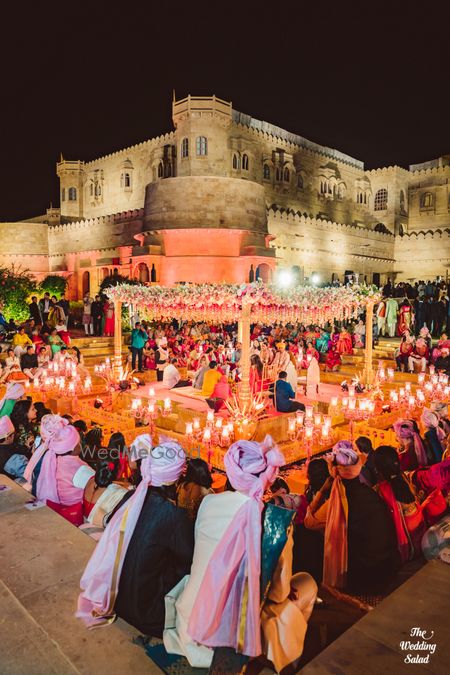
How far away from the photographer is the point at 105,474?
14.4 ft

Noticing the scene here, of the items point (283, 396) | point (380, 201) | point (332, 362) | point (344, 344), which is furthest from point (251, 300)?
point (380, 201)

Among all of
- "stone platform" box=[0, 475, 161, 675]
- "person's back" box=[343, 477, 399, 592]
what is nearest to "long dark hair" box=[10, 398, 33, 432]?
"stone platform" box=[0, 475, 161, 675]

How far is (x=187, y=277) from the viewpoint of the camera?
2462cm

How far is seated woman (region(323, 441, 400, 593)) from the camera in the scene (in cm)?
341

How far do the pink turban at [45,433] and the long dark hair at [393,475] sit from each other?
290 centimetres

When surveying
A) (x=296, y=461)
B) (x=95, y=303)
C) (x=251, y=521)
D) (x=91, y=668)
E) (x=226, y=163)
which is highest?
(x=226, y=163)

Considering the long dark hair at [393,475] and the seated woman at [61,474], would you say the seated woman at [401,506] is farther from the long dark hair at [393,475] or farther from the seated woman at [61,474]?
the seated woman at [61,474]

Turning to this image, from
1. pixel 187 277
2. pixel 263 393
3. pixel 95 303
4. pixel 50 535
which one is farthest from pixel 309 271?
pixel 50 535

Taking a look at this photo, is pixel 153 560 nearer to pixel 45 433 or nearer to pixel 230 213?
pixel 45 433

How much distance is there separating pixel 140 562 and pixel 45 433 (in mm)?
2174

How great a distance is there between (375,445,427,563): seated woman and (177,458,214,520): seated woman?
1.50m

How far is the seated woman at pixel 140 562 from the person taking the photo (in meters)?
Result: 2.69

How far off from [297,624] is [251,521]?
2.07 feet

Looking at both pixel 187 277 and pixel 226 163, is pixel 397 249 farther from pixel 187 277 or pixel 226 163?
pixel 187 277
